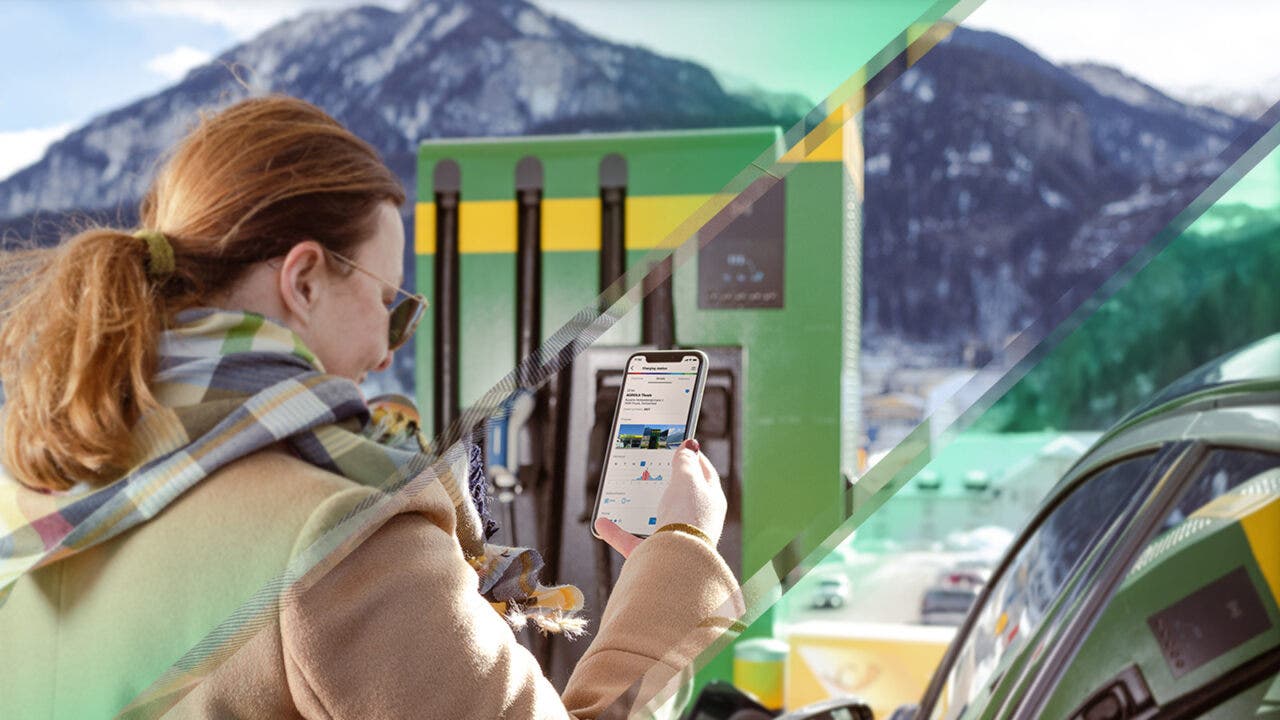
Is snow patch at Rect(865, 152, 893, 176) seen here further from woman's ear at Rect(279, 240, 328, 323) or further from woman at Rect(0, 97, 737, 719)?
woman's ear at Rect(279, 240, 328, 323)

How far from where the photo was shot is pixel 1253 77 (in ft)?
1.77

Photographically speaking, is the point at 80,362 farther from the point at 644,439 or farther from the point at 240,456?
the point at 644,439

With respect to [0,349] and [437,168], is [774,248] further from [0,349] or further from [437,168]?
[437,168]

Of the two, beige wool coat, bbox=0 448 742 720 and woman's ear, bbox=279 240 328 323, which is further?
woman's ear, bbox=279 240 328 323

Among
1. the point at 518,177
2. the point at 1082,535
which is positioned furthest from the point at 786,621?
the point at 1082,535

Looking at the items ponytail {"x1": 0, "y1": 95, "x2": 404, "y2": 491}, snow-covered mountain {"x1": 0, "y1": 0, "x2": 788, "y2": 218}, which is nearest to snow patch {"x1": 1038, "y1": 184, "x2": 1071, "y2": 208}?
ponytail {"x1": 0, "y1": 95, "x2": 404, "y2": 491}

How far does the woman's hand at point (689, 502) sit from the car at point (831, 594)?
2900mm

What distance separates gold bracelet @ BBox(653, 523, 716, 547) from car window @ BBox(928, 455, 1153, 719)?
396 millimetres

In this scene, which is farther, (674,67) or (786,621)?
(674,67)

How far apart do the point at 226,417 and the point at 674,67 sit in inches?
280

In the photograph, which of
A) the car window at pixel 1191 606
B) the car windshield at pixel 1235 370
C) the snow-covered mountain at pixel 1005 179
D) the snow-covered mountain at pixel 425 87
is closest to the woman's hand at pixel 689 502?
the snow-covered mountain at pixel 1005 179

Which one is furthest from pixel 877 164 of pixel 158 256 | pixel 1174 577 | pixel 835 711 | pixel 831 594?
pixel 831 594

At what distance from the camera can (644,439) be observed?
2.32 feet

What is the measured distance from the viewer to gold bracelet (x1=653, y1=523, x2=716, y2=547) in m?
0.70
